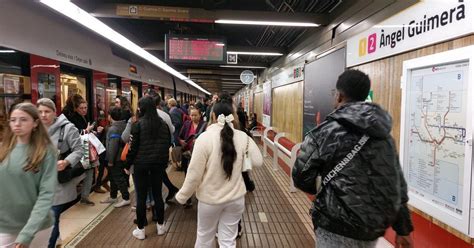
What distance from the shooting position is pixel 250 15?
4.76 m

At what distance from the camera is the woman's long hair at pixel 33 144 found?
166 cm

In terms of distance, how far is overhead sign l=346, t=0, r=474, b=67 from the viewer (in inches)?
76.6

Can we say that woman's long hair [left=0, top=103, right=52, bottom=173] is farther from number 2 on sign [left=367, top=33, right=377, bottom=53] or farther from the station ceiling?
the station ceiling

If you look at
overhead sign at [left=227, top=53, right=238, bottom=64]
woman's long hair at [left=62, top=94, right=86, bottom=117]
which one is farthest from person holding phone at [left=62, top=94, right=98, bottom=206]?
overhead sign at [left=227, top=53, right=238, bottom=64]

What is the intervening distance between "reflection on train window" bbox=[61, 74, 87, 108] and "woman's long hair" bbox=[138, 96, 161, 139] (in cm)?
176

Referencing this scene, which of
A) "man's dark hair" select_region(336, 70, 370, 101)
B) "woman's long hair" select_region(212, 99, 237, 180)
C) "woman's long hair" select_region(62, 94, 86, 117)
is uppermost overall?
"man's dark hair" select_region(336, 70, 370, 101)

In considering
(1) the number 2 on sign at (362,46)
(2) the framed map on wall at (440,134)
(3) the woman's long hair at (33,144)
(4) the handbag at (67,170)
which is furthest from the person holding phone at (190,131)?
(2) the framed map on wall at (440,134)

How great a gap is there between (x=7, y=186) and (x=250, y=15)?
Answer: 396 cm

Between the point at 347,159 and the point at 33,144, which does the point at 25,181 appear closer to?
the point at 33,144

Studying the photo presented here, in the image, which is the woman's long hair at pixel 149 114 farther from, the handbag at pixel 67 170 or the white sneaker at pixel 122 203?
the white sneaker at pixel 122 203

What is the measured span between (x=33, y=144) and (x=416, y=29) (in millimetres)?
2720

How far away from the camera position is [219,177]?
2.04 meters

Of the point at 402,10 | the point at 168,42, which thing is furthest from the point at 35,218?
the point at 168,42

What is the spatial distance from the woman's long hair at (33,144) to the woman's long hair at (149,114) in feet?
A: 4.22
